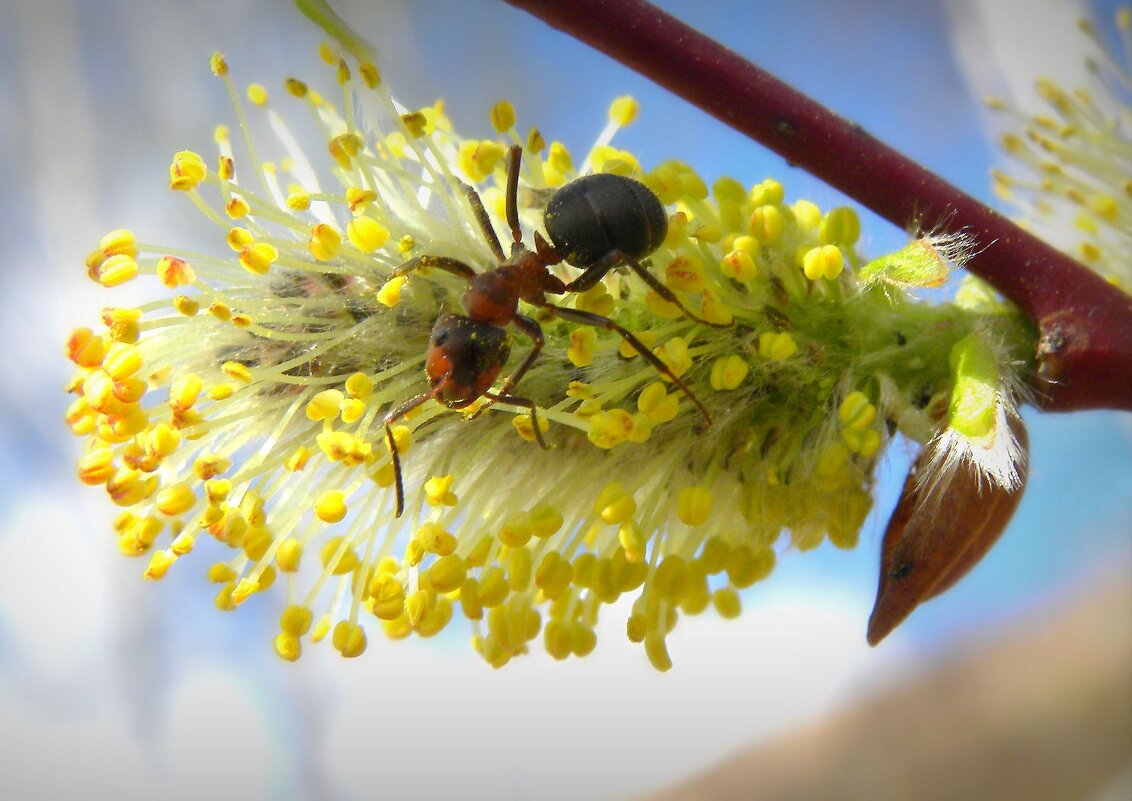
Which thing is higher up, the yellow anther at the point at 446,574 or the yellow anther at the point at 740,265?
the yellow anther at the point at 740,265

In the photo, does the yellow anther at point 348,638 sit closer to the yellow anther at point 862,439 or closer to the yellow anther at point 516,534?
the yellow anther at point 516,534

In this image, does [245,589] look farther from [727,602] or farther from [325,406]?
[727,602]

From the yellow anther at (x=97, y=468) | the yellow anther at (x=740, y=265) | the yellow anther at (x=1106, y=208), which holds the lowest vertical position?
the yellow anther at (x=97, y=468)

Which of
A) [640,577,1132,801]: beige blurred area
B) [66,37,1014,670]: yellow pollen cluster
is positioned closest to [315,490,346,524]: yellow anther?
[66,37,1014,670]: yellow pollen cluster

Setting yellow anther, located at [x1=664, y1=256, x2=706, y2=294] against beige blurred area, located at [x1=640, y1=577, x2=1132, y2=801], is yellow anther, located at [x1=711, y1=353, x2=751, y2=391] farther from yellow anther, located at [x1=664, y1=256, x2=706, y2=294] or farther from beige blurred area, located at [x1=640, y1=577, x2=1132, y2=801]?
beige blurred area, located at [x1=640, y1=577, x2=1132, y2=801]

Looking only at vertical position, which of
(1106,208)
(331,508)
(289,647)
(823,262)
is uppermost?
(1106,208)

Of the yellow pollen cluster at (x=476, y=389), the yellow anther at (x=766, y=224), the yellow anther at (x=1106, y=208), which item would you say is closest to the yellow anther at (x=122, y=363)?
the yellow pollen cluster at (x=476, y=389)

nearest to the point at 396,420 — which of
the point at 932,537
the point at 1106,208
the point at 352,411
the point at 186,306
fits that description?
the point at 352,411
